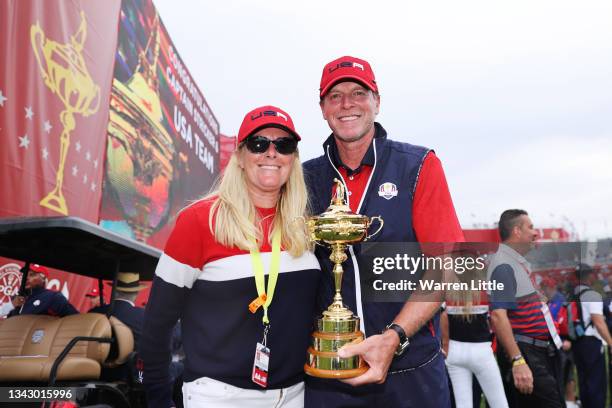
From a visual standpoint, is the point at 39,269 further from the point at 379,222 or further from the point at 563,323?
the point at 563,323

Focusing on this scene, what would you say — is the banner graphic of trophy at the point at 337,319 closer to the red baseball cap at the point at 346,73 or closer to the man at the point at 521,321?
the red baseball cap at the point at 346,73

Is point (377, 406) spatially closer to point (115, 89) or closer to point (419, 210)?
point (419, 210)

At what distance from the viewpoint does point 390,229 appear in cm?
247

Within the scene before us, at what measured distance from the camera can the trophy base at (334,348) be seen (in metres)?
2.15

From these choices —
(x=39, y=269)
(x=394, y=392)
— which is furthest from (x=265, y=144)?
(x=39, y=269)

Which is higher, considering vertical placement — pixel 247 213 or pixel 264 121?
pixel 264 121

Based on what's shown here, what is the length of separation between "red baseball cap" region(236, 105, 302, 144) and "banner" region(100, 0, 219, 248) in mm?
7805

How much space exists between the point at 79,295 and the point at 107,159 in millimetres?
2753

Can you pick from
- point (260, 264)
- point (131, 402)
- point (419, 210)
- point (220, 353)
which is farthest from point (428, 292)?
point (131, 402)

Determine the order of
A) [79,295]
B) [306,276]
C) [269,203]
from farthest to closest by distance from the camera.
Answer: [79,295], [269,203], [306,276]

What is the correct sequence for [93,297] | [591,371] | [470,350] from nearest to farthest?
[470,350], [591,371], [93,297]

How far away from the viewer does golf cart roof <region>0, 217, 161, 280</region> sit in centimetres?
377

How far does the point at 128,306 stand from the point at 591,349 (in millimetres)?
6567

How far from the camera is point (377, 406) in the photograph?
236 cm
